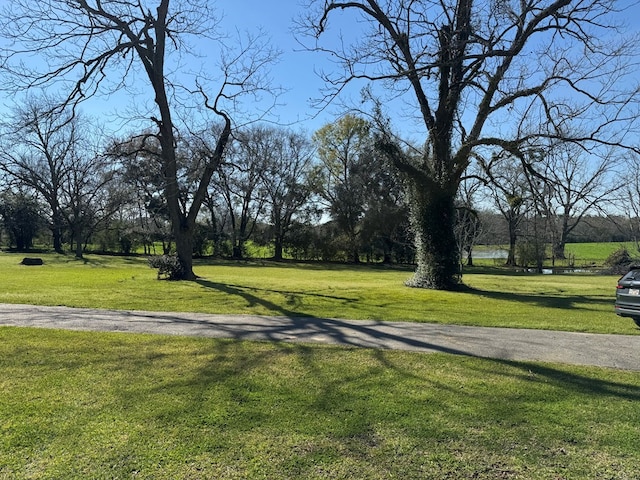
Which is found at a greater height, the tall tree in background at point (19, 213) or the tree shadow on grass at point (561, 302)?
the tall tree in background at point (19, 213)

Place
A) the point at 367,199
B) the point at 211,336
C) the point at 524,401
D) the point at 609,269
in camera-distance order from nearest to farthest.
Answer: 1. the point at 524,401
2. the point at 211,336
3. the point at 609,269
4. the point at 367,199

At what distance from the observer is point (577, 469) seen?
3195mm

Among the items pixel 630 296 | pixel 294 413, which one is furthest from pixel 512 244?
pixel 294 413

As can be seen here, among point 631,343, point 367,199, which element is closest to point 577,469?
point 631,343

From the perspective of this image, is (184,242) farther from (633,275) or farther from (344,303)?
(633,275)

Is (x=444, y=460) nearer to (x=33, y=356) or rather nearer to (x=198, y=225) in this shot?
(x=33, y=356)

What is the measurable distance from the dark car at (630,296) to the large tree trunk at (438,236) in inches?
292

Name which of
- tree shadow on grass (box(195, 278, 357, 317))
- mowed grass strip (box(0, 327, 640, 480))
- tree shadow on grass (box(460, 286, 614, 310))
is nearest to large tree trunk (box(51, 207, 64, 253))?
tree shadow on grass (box(195, 278, 357, 317))

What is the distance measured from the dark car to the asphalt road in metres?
1.25

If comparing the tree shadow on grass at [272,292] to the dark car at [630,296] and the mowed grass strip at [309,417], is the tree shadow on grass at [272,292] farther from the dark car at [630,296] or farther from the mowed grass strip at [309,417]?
the dark car at [630,296]

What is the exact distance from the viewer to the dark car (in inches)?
358

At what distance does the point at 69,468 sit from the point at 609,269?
4553cm

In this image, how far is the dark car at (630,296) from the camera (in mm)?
9094

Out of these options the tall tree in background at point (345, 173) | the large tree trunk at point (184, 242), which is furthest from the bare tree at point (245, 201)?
the large tree trunk at point (184, 242)
